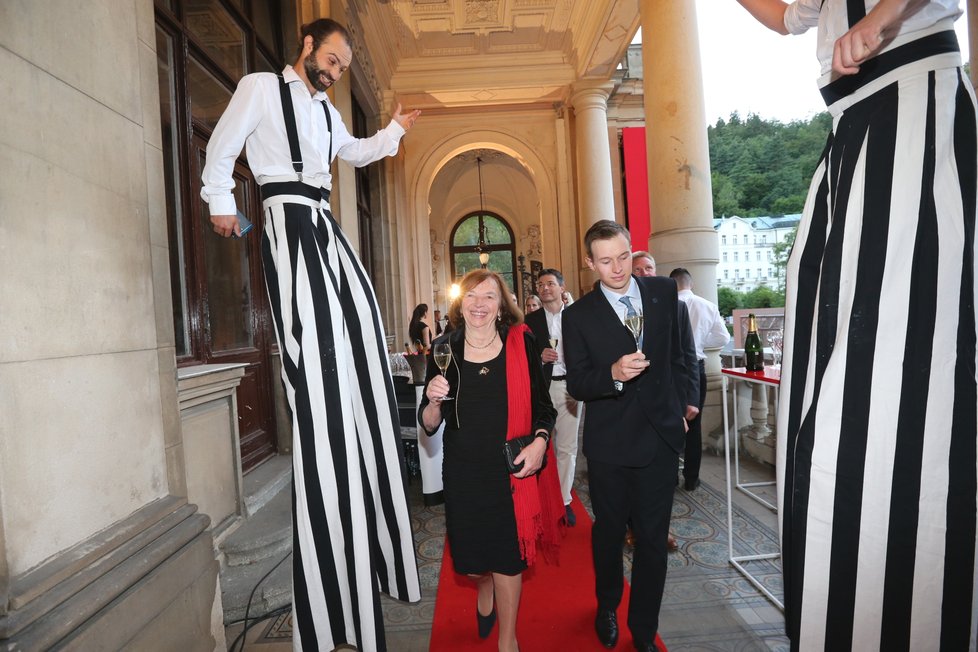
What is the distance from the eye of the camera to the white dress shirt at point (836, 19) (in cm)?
104

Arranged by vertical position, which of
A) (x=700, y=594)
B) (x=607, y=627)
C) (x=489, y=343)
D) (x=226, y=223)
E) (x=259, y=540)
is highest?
(x=226, y=223)

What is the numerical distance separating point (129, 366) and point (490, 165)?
21665 mm

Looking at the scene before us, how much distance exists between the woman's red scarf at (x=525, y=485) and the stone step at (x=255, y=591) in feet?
4.60

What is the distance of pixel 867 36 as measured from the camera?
99 centimetres

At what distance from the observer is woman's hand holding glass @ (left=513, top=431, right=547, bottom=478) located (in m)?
2.22

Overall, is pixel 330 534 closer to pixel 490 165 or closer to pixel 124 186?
pixel 124 186

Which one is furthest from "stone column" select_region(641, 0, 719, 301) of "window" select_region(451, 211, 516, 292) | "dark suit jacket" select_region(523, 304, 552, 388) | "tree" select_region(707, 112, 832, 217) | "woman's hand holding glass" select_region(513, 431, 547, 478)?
"window" select_region(451, 211, 516, 292)

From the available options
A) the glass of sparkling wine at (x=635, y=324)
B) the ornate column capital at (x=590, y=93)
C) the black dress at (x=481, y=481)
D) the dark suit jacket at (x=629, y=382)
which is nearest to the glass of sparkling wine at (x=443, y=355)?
the black dress at (x=481, y=481)

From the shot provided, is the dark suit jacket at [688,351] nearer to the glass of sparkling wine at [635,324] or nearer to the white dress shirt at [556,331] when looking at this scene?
the glass of sparkling wine at [635,324]

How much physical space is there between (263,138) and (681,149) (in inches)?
187

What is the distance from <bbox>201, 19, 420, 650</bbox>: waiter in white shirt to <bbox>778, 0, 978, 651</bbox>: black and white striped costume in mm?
Result: 1344

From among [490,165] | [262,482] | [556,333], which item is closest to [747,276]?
[490,165]

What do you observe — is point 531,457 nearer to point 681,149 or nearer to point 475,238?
point 681,149

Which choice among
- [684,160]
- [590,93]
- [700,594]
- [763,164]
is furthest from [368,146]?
[763,164]
